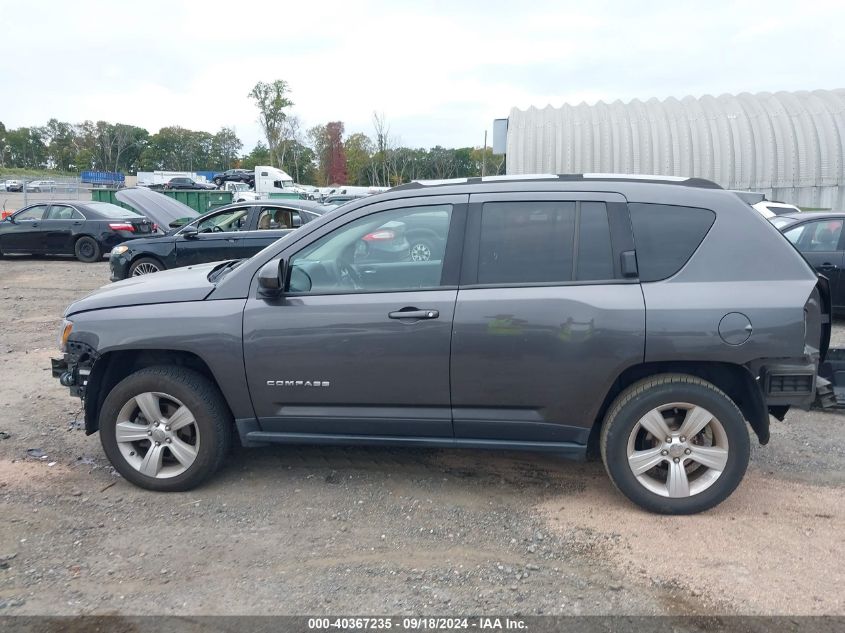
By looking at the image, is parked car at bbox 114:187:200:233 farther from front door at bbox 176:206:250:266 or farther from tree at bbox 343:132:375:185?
tree at bbox 343:132:375:185

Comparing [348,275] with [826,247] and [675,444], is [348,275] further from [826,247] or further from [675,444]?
[826,247]

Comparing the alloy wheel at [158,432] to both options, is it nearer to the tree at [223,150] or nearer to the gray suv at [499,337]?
the gray suv at [499,337]

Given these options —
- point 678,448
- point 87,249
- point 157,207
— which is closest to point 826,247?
point 678,448

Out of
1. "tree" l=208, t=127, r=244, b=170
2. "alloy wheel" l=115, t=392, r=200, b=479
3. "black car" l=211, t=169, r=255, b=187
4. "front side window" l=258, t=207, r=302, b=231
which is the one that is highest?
"tree" l=208, t=127, r=244, b=170

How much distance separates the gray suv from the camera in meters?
3.77

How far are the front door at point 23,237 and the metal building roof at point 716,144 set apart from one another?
16975 mm

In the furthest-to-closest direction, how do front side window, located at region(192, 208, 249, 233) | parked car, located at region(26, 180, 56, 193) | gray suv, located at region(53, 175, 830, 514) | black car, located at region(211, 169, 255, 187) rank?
black car, located at region(211, 169, 255, 187) < parked car, located at region(26, 180, 56, 193) < front side window, located at region(192, 208, 249, 233) < gray suv, located at region(53, 175, 830, 514)

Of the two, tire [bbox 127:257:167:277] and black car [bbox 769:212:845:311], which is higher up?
black car [bbox 769:212:845:311]

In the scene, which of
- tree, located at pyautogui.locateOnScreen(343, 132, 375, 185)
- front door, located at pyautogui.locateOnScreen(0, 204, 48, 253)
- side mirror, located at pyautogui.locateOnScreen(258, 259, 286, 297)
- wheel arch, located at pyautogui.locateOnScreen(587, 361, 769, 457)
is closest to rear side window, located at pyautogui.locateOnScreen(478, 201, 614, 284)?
wheel arch, located at pyautogui.locateOnScreen(587, 361, 769, 457)

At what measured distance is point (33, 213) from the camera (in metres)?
16.4

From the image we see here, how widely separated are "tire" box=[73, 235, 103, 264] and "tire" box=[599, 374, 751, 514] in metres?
14.9

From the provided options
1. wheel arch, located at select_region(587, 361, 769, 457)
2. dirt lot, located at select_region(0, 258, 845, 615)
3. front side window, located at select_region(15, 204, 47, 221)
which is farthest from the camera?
front side window, located at select_region(15, 204, 47, 221)

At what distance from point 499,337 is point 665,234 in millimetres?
1105

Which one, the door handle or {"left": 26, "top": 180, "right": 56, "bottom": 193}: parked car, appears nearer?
the door handle
